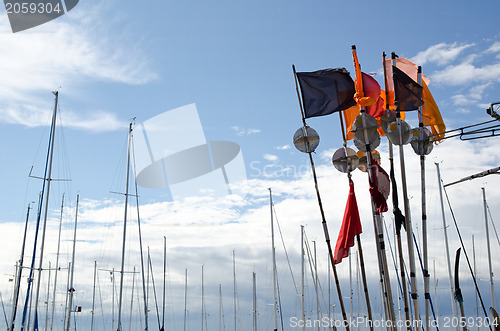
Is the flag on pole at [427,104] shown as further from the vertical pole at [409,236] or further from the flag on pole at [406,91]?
the vertical pole at [409,236]

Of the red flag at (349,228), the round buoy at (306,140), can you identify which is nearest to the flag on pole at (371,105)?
the round buoy at (306,140)

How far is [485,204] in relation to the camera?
40.1m

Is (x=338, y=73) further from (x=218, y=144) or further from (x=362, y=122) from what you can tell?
(x=218, y=144)

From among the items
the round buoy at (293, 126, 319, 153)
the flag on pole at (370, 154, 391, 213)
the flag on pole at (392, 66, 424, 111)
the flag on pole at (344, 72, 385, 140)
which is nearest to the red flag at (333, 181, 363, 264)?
the flag on pole at (370, 154, 391, 213)

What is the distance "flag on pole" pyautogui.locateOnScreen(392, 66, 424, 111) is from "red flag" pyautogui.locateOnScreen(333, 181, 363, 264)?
2358 millimetres

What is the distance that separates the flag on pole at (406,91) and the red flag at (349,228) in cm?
236

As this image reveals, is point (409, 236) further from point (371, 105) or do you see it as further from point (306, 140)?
point (371, 105)

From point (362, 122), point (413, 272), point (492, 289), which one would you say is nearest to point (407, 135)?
point (362, 122)

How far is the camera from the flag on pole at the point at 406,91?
11812mm

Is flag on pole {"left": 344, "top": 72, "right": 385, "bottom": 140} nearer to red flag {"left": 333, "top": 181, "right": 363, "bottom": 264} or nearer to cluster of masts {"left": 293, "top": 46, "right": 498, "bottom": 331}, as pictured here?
cluster of masts {"left": 293, "top": 46, "right": 498, "bottom": 331}

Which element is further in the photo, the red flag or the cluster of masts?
the red flag

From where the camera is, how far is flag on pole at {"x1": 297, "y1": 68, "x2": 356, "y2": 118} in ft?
41.4

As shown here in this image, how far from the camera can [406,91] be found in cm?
1194

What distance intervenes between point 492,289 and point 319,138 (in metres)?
32.3
